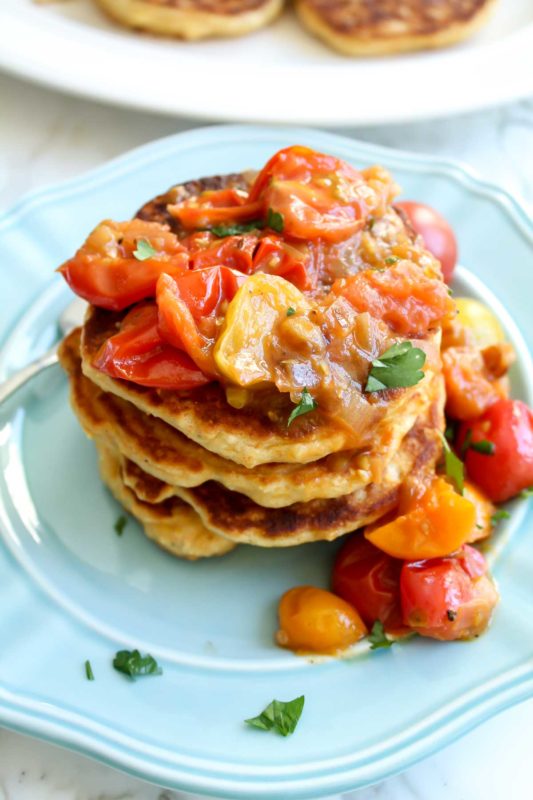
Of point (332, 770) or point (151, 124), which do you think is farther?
point (151, 124)

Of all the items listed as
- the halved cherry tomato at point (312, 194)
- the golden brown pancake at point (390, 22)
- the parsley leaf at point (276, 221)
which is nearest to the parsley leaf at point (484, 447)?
the halved cherry tomato at point (312, 194)

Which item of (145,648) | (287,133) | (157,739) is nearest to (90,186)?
(287,133)

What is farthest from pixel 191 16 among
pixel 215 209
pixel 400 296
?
pixel 400 296

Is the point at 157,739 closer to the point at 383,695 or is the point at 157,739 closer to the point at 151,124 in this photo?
the point at 383,695

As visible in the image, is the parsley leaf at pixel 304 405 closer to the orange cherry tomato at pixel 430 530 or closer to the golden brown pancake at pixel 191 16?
the orange cherry tomato at pixel 430 530

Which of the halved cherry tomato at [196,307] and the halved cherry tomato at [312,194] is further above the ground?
the halved cherry tomato at [312,194]

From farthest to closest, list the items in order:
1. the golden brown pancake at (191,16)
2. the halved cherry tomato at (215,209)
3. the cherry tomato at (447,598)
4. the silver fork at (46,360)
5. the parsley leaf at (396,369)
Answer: the golden brown pancake at (191,16) → the silver fork at (46,360) → the halved cherry tomato at (215,209) → the cherry tomato at (447,598) → the parsley leaf at (396,369)
